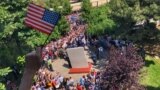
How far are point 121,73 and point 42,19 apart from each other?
10.2 metres

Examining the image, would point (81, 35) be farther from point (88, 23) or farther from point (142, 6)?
point (142, 6)

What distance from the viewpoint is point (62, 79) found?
27.4 meters

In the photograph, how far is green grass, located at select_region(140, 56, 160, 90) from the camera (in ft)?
96.5

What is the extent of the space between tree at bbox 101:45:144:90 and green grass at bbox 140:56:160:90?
4205 millimetres

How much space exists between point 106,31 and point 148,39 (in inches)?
204

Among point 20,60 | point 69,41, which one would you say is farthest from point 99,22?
point 20,60

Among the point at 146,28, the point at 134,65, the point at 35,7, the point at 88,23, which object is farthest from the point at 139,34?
the point at 35,7

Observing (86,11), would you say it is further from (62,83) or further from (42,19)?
(42,19)

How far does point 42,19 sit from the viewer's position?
14.0 metres

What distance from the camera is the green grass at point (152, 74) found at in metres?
29.4

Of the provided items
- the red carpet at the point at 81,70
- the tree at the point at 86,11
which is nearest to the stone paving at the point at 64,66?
the red carpet at the point at 81,70

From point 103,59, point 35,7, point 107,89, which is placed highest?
point 35,7

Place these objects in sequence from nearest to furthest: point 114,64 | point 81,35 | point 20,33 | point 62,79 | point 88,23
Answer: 1. point 114,64
2. point 62,79
3. point 20,33
4. point 81,35
5. point 88,23

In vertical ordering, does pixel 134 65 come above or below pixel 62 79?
above
